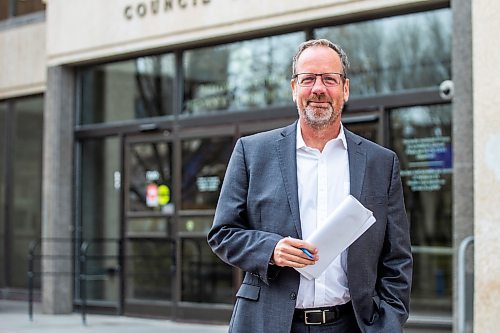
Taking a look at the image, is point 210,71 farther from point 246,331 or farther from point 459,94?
point 246,331

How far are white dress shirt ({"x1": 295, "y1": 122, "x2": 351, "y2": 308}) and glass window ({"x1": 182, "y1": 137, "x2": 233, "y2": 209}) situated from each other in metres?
7.98

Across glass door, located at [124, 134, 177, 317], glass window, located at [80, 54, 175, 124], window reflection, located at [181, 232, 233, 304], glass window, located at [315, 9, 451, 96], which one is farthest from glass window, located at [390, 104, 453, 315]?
glass window, located at [80, 54, 175, 124]

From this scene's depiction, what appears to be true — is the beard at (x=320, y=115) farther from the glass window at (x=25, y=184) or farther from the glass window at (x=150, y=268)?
the glass window at (x=25, y=184)

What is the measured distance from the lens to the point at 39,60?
1387 cm

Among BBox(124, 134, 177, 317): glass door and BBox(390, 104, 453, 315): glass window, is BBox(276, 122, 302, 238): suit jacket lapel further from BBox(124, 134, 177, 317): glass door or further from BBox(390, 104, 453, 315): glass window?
BBox(124, 134, 177, 317): glass door

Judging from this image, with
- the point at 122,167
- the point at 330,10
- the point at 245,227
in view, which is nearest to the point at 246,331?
the point at 245,227

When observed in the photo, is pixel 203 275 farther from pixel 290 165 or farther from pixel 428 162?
pixel 290 165

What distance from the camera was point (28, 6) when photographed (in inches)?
561

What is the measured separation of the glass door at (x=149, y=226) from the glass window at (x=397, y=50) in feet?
9.56

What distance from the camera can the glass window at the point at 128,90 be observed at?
12.2 meters

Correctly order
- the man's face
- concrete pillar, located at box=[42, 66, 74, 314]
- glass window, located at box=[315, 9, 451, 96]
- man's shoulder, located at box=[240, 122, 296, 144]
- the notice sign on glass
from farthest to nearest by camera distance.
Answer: concrete pillar, located at box=[42, 66, 74, 314] < the notice sign on glass < glass window, located at box=[315, 9, 451, 96] < man's shoulder, located at box=[240, 122, 296, 144] < the man's face

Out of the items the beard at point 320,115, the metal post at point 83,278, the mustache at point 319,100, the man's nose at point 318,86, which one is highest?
the man's nose at point 318,86

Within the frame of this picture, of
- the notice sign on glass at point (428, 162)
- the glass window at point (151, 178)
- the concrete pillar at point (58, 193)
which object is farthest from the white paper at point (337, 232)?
the concrete pillar at point (58, 193)

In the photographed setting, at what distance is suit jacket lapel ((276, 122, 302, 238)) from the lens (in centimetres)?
319
